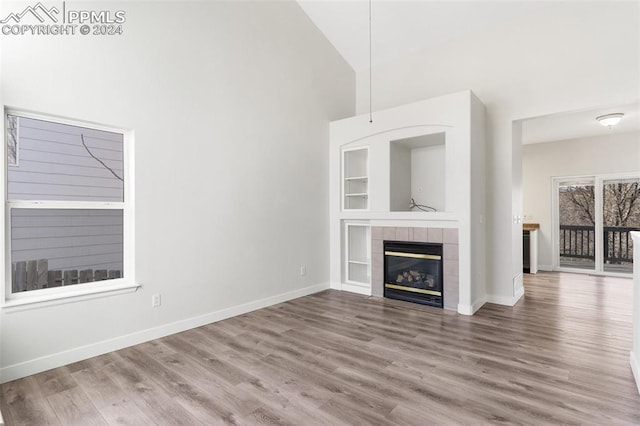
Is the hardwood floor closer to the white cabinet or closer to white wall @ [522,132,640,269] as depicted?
the white cabinet

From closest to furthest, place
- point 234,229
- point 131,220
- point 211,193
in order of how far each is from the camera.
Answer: point 131,220 < point 211,193 < point 234,229

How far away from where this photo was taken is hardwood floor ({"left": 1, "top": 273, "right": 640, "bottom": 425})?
2098 mm

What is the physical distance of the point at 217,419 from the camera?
2.06 m

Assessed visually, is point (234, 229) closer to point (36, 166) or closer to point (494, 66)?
point (36, 166)

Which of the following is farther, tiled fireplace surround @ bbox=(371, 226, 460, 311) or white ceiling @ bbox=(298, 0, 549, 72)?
white ceiling @ bbox=(298, 0, 549, 72)

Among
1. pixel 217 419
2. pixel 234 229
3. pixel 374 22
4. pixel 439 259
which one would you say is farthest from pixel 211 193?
pixel 374 22

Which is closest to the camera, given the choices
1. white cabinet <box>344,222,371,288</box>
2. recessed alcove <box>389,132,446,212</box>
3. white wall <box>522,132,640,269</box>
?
recessed alcove <box>389,132,446,212</box>

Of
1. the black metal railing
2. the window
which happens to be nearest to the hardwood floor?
the window

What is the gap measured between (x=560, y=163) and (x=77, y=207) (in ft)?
27.6

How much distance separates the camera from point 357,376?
8.38 feet

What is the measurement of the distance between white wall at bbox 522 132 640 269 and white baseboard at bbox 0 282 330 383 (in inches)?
241

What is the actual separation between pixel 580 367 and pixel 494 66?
3743 millimetres

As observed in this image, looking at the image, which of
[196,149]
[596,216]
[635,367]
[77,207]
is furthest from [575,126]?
[77,207]

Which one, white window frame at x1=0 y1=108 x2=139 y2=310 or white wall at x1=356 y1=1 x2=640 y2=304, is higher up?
white wall at x1=356 y1=1 x2=640 y2=304
